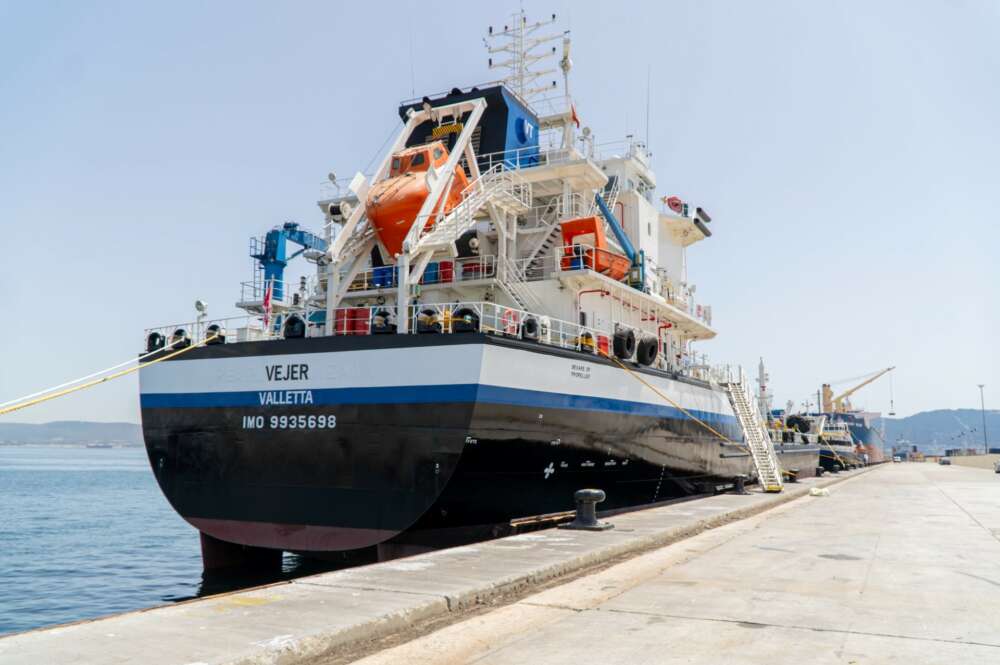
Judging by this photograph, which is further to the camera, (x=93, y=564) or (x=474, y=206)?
(x=93, y=564)

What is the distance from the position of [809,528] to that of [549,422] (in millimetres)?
5427

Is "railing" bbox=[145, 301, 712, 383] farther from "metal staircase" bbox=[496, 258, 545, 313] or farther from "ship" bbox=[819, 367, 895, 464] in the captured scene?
"ship" bbox=[819, 367, 895, 464]

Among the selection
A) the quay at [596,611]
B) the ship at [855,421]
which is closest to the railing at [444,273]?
the quay at [596,611]

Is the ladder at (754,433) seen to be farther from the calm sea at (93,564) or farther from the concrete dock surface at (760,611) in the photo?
the calm sea at (93,564)

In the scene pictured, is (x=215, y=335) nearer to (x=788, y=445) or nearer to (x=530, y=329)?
(x=530, y=329)

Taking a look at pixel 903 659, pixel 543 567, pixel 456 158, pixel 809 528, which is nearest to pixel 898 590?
pixel 903 659

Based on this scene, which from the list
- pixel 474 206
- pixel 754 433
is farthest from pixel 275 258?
pixel 754 433

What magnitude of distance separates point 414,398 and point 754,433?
17.5 m

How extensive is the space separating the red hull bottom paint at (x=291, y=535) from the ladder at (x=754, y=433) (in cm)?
1546

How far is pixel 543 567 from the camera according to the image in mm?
8859

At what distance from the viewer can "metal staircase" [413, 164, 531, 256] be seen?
48.3 ft

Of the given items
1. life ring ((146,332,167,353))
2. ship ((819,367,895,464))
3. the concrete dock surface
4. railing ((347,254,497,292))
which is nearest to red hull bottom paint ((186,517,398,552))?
life ring ((146,332,167,353))

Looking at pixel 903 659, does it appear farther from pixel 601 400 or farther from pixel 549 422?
pixel 601 400

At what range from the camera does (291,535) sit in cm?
1350
